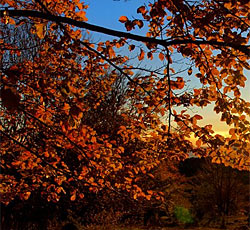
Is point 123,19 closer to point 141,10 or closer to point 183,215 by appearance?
point 141,10

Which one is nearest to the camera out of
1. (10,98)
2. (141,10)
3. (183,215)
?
(10,98)

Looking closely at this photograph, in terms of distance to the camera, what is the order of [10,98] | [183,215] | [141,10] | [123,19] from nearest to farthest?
1. [10,98]
2. [123,19]
3. [141,10]
4. [183,215]

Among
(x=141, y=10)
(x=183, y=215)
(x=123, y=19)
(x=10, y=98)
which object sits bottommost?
(x=183, y=215)

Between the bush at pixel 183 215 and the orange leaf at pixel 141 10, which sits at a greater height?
the orange leaf at pixel 141 10

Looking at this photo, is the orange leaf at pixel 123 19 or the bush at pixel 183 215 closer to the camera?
the orange leaf at pixel 123 19

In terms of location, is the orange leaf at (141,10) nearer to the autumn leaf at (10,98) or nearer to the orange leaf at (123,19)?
the orange leaf at (123,19)

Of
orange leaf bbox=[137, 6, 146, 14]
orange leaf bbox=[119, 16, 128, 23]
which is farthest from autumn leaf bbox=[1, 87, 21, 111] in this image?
orange leaf bbox=[137, 6, 146, 14]

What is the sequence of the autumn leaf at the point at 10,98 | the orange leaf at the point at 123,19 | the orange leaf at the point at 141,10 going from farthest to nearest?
1. the orange leaf at the point at 141,10
2. the orange leaf at the point at 123,19
3. the autumn leaf at the point at 10,98

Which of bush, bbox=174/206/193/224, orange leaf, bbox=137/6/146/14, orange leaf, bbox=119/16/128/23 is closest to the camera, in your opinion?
orange leaf, bbox=119/16/128/23

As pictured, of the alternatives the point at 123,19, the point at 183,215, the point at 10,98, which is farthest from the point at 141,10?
the point at 183,215

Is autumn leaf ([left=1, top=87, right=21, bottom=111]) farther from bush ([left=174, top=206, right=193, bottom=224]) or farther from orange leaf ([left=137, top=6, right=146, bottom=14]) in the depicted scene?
bush ([left=174, top=206, right=193, bottom=224])

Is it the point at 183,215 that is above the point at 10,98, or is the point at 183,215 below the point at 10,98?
below

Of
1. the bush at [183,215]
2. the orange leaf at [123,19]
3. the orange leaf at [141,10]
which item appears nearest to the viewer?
the orange leaf at [123,19]

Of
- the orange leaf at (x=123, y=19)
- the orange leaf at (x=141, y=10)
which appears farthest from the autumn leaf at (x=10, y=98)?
the orange leaf at (x=141, y=10)
